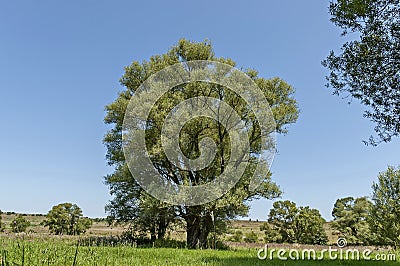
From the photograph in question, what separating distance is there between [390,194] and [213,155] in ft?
54.0

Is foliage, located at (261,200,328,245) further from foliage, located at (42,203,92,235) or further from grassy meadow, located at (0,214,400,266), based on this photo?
grassy meadow, located at (0,214,400,266)

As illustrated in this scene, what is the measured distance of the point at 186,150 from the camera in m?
22.3

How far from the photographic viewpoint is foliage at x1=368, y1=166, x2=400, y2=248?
24578 mm

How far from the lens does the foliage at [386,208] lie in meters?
24.6

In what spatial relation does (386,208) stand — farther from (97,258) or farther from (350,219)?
(97,258)

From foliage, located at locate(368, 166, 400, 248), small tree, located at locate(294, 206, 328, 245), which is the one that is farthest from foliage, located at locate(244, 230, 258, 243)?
foliage, located at locate(368, 166, 400, 248)

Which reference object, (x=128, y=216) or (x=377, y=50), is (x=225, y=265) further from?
(x=128, y=216)

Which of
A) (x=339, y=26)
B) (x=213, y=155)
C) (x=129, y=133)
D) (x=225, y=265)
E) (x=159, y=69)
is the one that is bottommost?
(x=225, y=265)

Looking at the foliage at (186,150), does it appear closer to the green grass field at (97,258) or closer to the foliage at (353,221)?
the green grass field at (97,258)

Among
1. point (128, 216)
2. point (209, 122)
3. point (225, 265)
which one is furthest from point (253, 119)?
point (225, 265)

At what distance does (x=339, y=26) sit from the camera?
10.6m

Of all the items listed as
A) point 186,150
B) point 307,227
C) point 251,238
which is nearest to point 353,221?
point 307,227

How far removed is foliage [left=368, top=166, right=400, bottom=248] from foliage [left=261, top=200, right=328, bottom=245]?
11.4 meters

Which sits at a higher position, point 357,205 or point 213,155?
point 213,155
